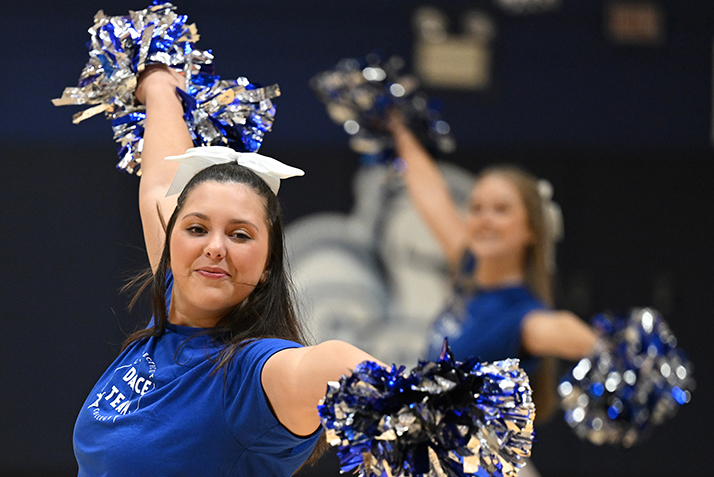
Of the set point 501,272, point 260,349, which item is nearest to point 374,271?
point 501,272

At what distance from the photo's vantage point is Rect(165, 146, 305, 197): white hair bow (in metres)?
1.67

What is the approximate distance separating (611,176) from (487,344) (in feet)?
6.31

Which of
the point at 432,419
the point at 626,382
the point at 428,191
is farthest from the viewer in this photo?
the point at 428,191

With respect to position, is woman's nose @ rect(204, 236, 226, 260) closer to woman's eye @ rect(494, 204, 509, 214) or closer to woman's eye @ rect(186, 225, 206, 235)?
woman's eye @ rect(186, 225, 206, 235)

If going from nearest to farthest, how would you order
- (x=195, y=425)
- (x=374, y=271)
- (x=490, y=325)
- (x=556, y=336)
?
(x=195, y=425), (x=556, y=336), (x=490, y=325), (x=374, y=271)

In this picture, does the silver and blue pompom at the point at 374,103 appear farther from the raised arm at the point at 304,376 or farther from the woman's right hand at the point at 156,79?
the raised arm at the point at 304,376

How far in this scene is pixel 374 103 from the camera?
15.1ft

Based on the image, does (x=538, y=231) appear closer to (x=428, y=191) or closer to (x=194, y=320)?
(x=428, y=191)

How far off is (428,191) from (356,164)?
0.93 meters

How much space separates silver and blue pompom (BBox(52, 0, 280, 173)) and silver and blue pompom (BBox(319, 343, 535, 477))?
3.39 ft

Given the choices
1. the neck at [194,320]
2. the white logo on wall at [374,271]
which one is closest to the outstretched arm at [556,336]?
the white logo on wall at [374,271]

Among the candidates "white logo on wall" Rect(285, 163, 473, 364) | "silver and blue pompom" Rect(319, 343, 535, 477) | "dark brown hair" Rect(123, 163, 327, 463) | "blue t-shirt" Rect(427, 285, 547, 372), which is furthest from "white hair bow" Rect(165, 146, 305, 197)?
"white logo on wall" Rect(285, 163, 473, 364)

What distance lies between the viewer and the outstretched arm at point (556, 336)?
423 centimetres

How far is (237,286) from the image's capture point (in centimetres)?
154
